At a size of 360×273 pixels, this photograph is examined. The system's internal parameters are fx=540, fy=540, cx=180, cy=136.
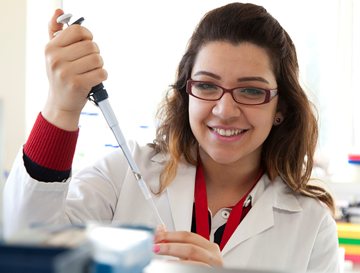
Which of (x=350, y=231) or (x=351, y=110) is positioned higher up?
(x=351, y=110)

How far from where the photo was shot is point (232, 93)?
1.28 m

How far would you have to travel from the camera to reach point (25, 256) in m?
0.34

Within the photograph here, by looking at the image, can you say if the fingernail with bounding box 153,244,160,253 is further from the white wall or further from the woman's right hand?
the white wall

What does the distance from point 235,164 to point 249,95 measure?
0.21m

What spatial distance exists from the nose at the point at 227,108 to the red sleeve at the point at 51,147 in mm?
394

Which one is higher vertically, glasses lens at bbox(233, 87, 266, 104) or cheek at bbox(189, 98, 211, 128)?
glasses lens at bbox(233, 87, 266, 104)

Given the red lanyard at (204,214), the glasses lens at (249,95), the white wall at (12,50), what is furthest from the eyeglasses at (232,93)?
the white wall at (12,50)

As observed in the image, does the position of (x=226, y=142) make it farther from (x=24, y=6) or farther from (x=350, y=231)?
(x=24, y=6)

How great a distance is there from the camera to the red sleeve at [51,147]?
37.8 inches

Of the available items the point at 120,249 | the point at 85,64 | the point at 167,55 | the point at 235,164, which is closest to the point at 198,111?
the point at 235,164

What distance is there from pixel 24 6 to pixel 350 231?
1848 mm

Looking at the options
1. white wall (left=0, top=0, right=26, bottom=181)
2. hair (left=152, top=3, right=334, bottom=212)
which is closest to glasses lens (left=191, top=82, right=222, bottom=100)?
hair (left=152, top=3, right=334, bottom=212)

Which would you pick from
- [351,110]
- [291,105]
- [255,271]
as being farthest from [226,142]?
[351,110]

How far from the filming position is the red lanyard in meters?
1.29
